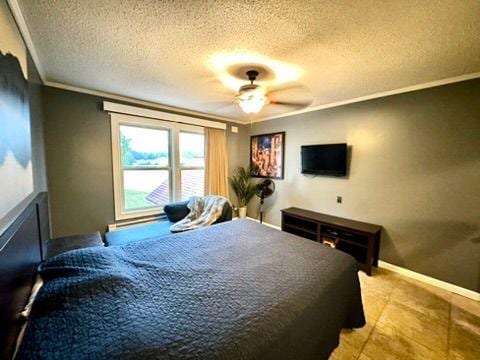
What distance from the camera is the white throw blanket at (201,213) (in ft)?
9.40

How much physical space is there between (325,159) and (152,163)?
2.91 meters

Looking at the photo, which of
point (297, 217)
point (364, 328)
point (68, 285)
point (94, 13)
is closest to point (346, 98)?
point (297, 217)

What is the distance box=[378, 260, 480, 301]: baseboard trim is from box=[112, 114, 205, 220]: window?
3286 millimetres

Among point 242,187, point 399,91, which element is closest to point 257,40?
point 399,91

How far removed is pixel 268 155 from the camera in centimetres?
411

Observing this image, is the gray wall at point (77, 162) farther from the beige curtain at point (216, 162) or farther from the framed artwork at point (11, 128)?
the beige curtain at point (216, 162)

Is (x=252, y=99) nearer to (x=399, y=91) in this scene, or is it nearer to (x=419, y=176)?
(x=399, y=91)

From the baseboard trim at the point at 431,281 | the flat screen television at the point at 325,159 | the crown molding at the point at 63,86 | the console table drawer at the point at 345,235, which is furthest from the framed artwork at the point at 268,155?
the baseboard trim at the point at 431,281

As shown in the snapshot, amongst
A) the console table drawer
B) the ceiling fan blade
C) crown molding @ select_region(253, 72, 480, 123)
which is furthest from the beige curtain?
the console table drawer

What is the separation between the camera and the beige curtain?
3.90 m

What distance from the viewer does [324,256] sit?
1.57m

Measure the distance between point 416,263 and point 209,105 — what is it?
3.64m

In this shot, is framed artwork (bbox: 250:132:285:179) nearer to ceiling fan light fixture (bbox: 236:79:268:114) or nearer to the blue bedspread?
ceiling fan light fixture (bbox: 236:79:268:114)

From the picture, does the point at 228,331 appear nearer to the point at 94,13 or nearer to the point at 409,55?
the point at 94,13
